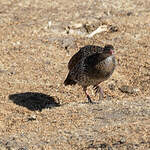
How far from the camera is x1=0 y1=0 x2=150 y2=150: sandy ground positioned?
270 inches

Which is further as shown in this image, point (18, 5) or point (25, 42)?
→ point (18, 5)

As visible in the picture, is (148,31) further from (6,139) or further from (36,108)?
(6,139)

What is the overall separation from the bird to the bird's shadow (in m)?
0.98

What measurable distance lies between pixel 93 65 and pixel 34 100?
6.57 ft

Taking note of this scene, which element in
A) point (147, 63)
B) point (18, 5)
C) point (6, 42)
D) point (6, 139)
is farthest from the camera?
point (18, 5)

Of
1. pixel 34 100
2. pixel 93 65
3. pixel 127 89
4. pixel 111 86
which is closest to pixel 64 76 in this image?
pixel 111 86

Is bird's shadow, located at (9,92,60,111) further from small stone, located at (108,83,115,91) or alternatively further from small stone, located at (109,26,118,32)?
small stone, located at (109,26,118,32)

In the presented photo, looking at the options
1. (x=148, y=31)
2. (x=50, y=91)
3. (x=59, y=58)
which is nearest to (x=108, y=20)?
(x=148, y=31)

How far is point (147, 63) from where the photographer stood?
39.1 ft

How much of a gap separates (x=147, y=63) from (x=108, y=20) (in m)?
2.70

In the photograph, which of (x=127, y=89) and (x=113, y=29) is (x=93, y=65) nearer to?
(x=127, y=89)

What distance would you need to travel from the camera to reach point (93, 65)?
886cm

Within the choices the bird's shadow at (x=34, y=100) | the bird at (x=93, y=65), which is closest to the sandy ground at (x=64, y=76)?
the bird's shadow at (x=34, y=100)

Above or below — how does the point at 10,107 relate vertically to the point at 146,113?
below
